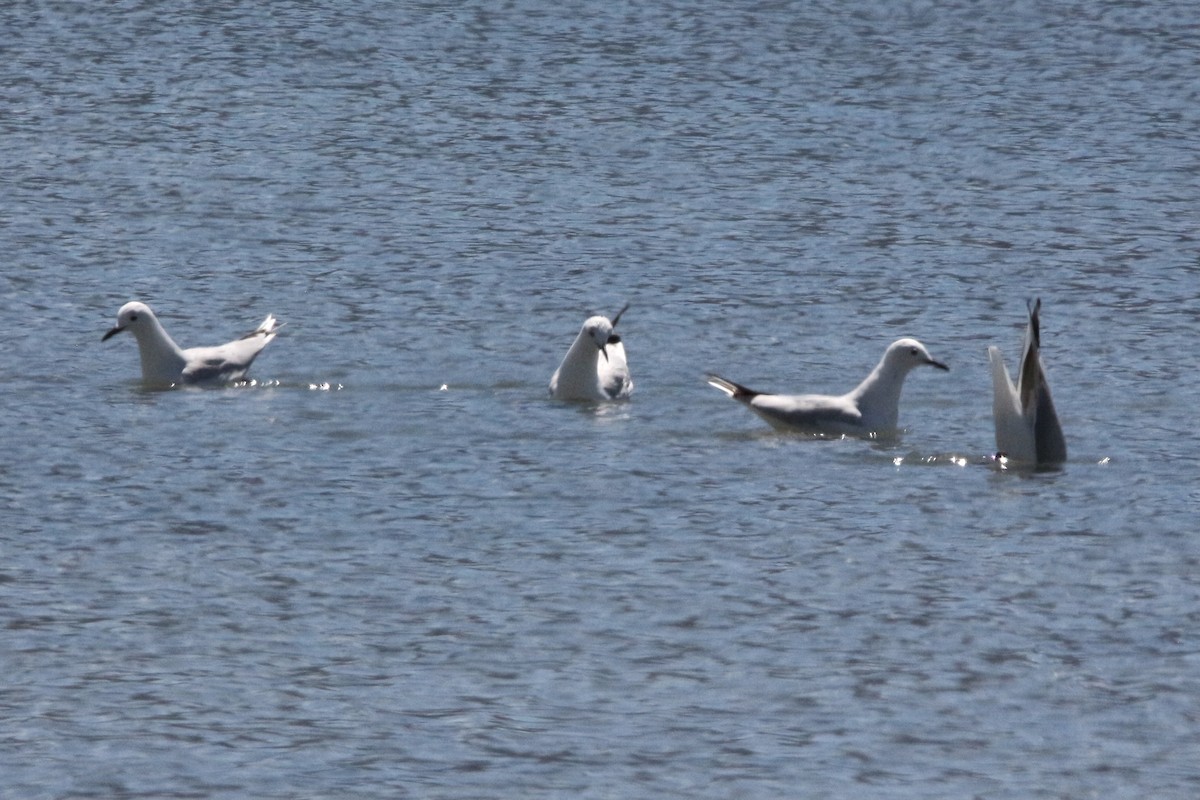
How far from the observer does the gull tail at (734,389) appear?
16078mm

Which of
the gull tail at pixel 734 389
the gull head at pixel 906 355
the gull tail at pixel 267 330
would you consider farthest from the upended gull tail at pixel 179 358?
the gull head at pixel 906 355

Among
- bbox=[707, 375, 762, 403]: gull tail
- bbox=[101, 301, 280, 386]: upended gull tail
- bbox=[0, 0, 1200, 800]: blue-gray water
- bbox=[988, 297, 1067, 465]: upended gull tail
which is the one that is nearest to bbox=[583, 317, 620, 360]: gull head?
bbox=[0, 0, 1200, 800]: blue-gray water

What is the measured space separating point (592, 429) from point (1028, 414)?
294cm

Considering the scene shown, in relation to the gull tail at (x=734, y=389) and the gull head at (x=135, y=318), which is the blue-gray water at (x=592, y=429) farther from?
the gull head at (x=135, y=318)

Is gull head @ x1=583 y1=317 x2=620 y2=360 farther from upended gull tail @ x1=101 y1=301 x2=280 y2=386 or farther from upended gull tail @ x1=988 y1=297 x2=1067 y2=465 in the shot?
upended gull tail @ x1=988 y1=297 x2=1067 y2=465

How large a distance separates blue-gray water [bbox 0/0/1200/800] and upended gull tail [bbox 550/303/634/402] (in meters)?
0.19

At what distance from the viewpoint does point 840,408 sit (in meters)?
16.0

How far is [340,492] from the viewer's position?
1408 centimetres

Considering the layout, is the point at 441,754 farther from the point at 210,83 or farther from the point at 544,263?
the point at 210,83

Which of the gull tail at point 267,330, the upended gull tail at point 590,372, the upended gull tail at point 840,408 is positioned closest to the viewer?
the upended gull tail at point 840,408

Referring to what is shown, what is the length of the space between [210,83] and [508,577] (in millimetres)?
19536

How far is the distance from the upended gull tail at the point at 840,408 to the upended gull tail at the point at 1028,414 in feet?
3.02

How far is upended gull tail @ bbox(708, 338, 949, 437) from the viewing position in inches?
627

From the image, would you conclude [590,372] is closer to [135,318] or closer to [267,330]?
[267,330]
